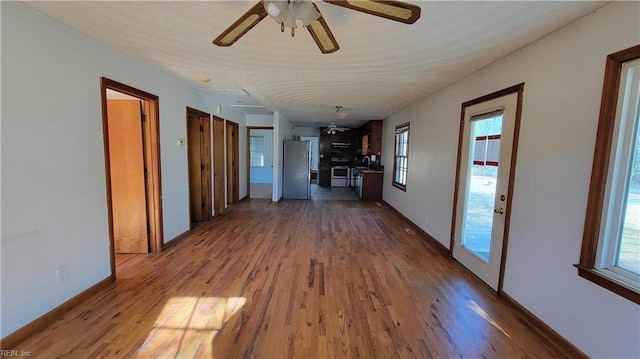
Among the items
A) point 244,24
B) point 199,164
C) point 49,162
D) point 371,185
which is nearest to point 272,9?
point 244,24

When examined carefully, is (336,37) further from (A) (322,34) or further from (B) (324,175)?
(B) (324,175)

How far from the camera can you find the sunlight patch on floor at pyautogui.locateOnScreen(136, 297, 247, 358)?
6.04 feet

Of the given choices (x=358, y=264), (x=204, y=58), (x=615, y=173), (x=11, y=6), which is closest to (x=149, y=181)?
(x=204, y=58)

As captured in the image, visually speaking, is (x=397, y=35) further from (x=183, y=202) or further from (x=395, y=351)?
(x=183, y=202)

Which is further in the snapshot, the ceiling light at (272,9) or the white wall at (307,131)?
the white wall at (307,131)

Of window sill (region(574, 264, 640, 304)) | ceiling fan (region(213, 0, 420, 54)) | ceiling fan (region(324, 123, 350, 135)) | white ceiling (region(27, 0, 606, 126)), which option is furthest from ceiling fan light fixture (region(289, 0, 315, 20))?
ceiling fan (region(324, 123, 350, 135))

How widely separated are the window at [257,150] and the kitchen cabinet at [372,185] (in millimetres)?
4853

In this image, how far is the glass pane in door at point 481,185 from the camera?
9.33 ft

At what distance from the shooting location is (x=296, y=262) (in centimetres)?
336

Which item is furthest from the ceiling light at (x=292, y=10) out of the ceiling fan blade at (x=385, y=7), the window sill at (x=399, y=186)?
the window sill at (x=399, y=186)

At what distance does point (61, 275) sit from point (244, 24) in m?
2.54

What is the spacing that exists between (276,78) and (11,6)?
7.75ft

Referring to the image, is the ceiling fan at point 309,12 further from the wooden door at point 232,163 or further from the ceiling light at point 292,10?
the wooden door at point 232,163

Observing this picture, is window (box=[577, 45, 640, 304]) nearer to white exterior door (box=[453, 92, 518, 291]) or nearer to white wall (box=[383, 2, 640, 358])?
white wall (box=[383, 2, 640, 358])
